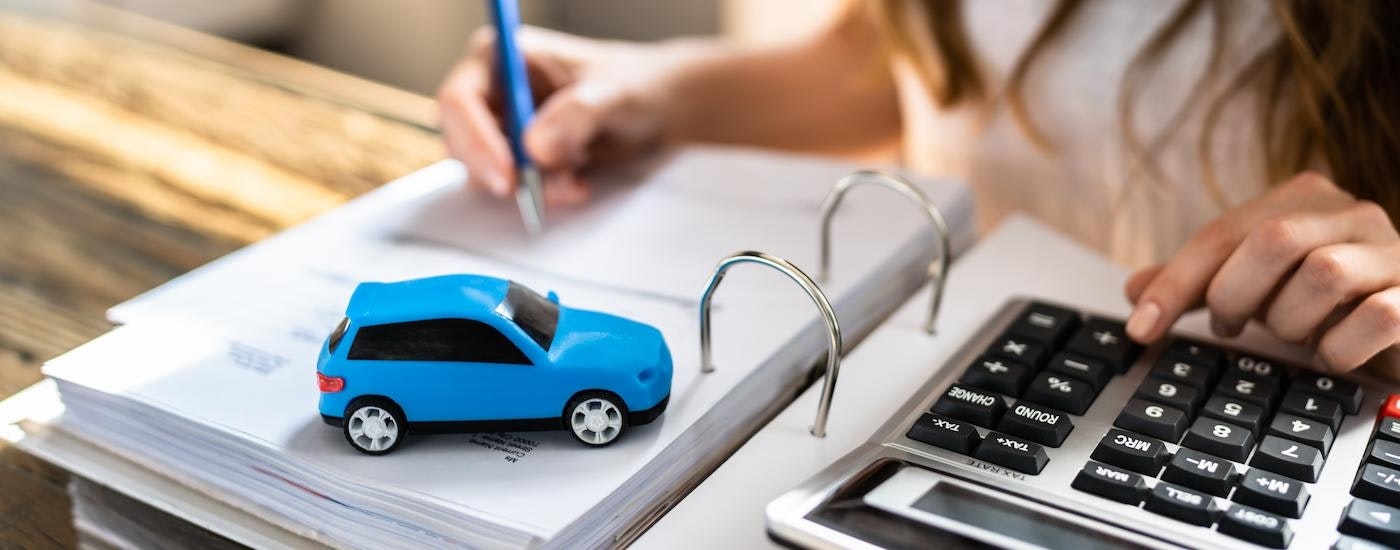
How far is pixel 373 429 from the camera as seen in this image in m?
0.44

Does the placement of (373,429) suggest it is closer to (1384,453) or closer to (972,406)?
(972,406)

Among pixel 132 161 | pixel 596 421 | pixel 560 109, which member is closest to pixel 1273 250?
pixel 596 421

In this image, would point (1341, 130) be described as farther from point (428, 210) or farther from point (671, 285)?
point (428, 210)

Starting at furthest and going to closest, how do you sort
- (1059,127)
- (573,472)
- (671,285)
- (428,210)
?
1. (1059,127)
2. (428,210)
3. (671,285)
4. (573,472)

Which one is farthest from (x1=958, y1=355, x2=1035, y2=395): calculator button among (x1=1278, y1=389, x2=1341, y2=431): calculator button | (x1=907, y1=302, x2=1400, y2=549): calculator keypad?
(x1=1278, y1=389, x2=1341, y2=431): calculator button

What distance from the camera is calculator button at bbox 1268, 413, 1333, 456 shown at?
45 cm

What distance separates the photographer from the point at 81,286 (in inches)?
27.0

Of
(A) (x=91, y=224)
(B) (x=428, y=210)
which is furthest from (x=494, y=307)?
(A) (x=91, y=224)

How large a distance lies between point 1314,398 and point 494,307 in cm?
33

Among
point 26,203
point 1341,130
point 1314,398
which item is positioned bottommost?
point 1314,398

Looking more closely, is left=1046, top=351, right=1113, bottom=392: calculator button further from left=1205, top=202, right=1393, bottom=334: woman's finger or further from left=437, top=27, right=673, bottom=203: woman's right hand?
left=437, top=27, right=673, bottom=203: woman's right hand

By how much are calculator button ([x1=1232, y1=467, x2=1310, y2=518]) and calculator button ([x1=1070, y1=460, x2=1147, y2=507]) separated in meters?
0.03

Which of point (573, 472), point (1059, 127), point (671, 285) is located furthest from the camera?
point (1059, 127)

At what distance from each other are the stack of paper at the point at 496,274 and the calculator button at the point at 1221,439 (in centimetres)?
17
